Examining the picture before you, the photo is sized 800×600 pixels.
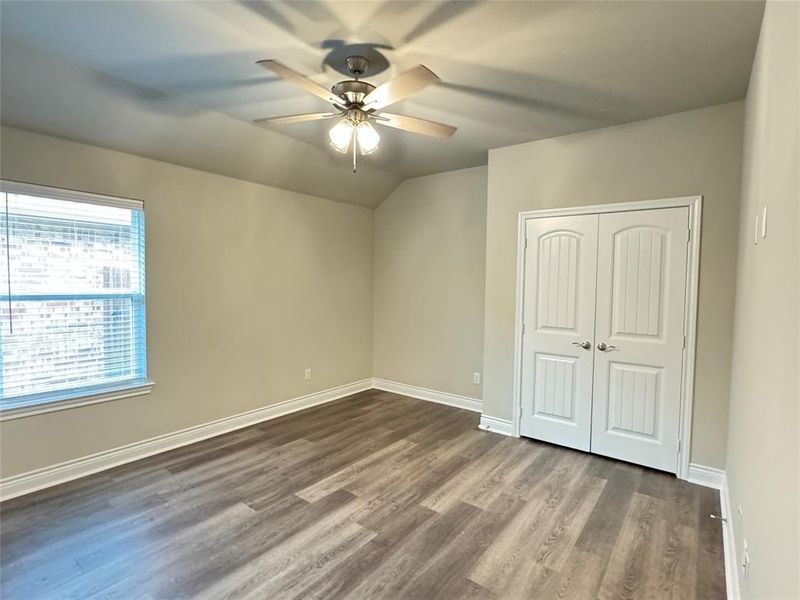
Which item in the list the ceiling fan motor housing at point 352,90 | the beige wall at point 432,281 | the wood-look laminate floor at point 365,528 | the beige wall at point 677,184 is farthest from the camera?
the beige wall at point 432,281

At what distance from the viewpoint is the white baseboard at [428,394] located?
15.5ft

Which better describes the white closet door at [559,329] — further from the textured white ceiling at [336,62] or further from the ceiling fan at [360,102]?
the ceiling fan at [360,102]

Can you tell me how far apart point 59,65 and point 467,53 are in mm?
2396

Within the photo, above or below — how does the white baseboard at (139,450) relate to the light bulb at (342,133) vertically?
Answer: below

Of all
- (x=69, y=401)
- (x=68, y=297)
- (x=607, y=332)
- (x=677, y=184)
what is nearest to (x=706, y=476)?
(x=607, y=332)

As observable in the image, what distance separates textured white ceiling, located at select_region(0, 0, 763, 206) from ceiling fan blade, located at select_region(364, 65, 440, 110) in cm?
28

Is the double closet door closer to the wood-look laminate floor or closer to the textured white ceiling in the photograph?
the wood-look laminate floor

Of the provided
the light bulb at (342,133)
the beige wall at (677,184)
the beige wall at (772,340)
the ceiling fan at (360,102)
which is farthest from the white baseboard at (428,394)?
the light bulb at (342,133)

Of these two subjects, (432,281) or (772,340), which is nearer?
(772,340)

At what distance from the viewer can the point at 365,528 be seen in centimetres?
Result: 246

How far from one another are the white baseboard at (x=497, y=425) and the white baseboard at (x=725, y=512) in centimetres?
142

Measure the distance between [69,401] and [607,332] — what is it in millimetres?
4159

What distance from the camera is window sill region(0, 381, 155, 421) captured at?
2.75 metres

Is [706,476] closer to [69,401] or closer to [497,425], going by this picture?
[497,425]
